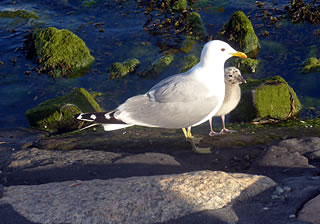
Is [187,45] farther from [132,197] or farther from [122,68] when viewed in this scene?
[132,197]

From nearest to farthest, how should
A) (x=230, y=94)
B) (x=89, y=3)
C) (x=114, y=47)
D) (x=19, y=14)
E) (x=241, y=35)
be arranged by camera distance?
(x=230, y=94), (x=241, y=35), (x=114, y=47), (x=19, y=14), (x=89, y=3)

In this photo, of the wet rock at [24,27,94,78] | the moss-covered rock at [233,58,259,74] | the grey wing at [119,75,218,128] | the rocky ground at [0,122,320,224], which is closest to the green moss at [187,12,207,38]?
the moss-covered rock at [233,58,259,74]

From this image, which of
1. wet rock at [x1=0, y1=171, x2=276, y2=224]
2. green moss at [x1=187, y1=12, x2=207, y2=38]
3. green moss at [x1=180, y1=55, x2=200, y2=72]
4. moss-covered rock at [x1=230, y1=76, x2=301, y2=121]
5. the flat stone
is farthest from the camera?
green moss at [x1=187, y1=12, x2=207, y2=38]

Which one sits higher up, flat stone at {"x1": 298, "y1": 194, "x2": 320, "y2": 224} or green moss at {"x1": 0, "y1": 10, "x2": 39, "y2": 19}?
green moss at {"x1": 0, "y1": 10, "x2": 39, "y2": 19}

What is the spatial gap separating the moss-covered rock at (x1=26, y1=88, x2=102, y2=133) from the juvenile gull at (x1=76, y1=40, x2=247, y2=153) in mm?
1781

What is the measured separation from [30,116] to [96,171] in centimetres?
303

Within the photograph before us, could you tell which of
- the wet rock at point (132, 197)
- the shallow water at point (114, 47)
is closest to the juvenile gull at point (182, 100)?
the wet rock at point (132, 197)

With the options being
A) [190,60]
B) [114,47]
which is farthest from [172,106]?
[114,47]

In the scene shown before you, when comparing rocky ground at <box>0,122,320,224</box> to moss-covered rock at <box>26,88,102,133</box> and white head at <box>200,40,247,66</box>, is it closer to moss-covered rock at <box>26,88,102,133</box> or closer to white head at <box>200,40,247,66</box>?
moss-covered rock at <box>26,88,102,133</box>

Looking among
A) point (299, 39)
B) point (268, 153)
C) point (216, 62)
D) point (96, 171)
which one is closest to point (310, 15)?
point (299, 39)

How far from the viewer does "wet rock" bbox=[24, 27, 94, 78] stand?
8.81 m

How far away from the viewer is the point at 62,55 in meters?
8.88

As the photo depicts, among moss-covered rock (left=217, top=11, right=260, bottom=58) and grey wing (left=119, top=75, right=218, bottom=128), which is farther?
moss-covered rock (left=217, top=11, right=260, bottom=58)

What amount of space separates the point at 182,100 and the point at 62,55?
188 inches
